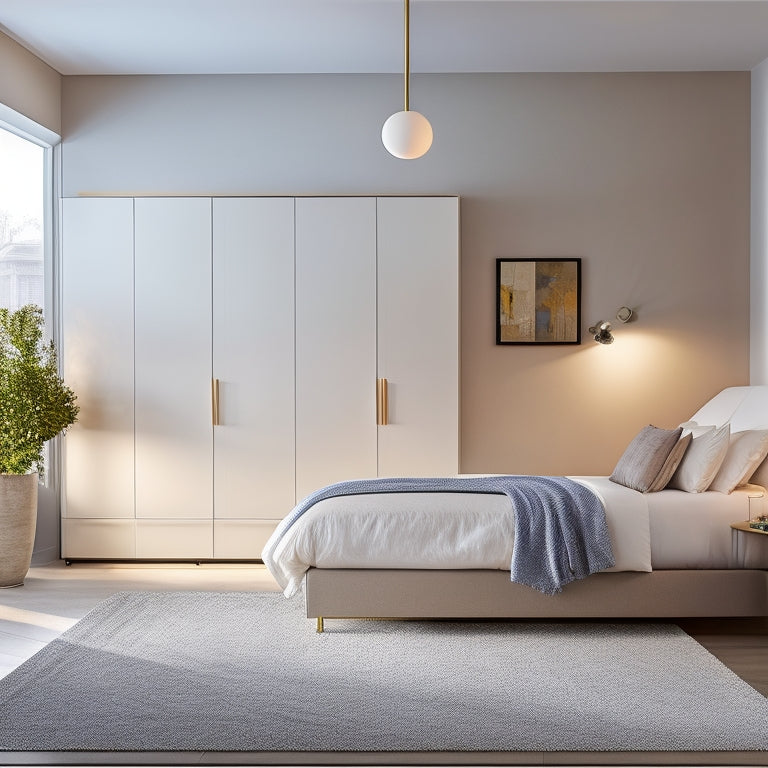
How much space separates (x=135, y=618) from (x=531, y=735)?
6.76 feet

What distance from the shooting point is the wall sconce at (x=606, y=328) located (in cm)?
526

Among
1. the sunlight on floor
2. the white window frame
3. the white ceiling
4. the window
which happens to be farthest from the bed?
the window

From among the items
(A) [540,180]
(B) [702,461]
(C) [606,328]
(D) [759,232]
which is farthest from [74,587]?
(D) [759,232]

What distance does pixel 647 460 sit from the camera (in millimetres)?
3910

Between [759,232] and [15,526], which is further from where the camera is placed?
[759,232]

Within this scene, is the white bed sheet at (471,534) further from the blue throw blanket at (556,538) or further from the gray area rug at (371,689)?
the gray area rug at (371,689)

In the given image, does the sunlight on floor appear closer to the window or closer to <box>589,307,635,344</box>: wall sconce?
the window

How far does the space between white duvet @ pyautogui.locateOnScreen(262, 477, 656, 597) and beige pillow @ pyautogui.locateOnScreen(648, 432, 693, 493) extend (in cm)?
26

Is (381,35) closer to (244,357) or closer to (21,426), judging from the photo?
(244,357)

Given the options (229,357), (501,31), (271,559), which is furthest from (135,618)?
(501,31)

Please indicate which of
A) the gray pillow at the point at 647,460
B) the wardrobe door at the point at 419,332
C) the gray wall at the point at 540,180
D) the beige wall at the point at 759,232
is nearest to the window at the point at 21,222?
the gray wall at the point at 540,180

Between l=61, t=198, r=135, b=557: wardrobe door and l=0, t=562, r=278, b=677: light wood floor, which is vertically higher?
l=61, t=198, r=135, b=557: wardrobe door

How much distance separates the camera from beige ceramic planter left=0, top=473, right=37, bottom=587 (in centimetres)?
461

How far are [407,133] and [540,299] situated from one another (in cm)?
201
